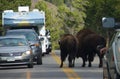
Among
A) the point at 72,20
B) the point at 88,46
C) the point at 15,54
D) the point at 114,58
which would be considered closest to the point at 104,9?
the point at 88,46

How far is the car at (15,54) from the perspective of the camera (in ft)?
85.5

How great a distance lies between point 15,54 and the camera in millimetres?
26172

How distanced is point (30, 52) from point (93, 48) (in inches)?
120

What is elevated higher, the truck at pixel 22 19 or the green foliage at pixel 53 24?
the truck at pixel 22 19

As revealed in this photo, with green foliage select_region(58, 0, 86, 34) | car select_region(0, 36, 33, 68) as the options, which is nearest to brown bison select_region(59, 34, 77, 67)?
car select_region(0, 36, 33, 68)

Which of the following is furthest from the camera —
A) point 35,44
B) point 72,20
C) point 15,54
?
point 72,20

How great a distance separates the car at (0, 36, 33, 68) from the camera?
26062 millimetres

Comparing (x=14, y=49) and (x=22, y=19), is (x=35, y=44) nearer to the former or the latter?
(x=14, y=49)

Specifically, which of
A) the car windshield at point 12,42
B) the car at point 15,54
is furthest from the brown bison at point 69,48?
the car windshield at point 12,42

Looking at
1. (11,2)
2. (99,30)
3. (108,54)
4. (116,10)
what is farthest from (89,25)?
(108,54)

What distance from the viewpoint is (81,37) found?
28.2 meters

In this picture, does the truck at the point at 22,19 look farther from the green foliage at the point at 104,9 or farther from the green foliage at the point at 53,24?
the green foliage at the point at 53,24

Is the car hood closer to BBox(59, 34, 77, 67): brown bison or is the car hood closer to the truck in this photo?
BBox(59, 34, 77, 67): brown bison

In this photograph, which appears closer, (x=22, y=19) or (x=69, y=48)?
(x=69, y=48)
